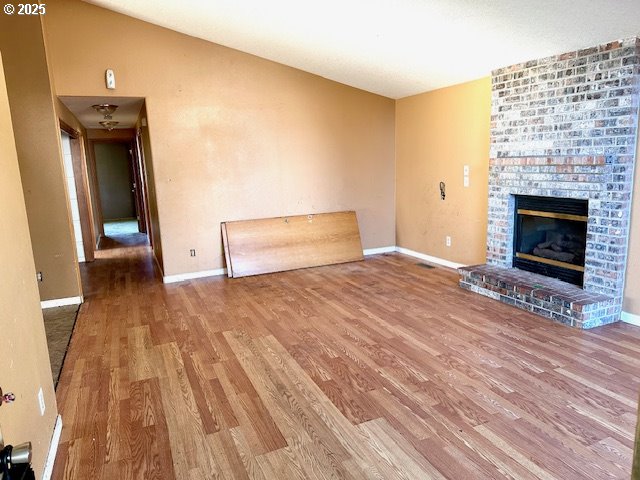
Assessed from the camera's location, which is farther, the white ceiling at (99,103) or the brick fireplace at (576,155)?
the white ceiling at (99,103)

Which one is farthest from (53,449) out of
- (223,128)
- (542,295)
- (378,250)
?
(378,250)

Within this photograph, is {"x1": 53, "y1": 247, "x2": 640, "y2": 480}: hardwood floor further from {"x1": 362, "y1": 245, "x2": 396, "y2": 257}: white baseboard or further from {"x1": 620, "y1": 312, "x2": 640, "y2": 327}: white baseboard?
{"x1": 362, "y1": 245, "x2": 396, "y2": 257}: white baseboard

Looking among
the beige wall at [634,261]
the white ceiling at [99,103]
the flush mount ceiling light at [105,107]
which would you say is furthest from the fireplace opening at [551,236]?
the flush mount ceiling light at [105,107]

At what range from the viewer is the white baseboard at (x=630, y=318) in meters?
3.46

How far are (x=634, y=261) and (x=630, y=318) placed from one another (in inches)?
18.8

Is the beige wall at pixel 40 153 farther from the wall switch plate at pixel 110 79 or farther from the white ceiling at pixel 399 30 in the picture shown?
the white ceiling at pixel 399 30

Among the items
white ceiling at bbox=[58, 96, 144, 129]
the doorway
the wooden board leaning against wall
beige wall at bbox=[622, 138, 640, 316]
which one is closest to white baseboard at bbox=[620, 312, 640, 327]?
beige wall at bbox=[622, 138, 640, 316]

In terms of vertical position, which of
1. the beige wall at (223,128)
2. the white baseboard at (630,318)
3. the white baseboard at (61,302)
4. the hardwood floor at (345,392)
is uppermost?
the beige wall at (223,128)

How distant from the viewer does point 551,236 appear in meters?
4.24

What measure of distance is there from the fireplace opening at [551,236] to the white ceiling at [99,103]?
4397mm

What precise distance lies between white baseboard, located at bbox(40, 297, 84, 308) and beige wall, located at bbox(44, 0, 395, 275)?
104cm

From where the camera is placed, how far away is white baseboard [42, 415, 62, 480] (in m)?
1.91

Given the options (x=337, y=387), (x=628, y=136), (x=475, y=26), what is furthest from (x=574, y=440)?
(x=475, y=26)

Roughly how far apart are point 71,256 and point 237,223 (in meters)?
1.88
